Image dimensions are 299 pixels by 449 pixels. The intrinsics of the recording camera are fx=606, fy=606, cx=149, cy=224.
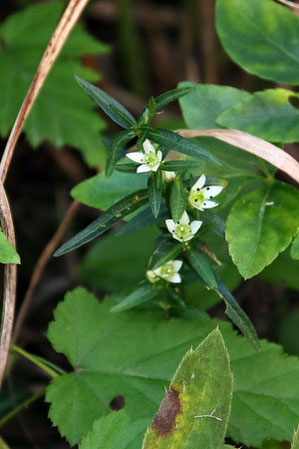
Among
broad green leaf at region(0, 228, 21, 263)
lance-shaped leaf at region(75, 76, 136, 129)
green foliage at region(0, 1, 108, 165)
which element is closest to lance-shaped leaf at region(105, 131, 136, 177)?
lance-shaped leaf at region(75, 76, 136, 129)

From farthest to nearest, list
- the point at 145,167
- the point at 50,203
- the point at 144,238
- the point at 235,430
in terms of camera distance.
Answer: the point at 50,203 < the point at 144,238 < the point at 235,430 < the point at 145,167

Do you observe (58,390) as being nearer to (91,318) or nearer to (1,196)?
(91,318)

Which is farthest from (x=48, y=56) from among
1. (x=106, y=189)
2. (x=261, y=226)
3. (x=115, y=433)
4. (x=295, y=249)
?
(x=115, y=433)

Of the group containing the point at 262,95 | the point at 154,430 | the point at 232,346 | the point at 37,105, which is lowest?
the point at 232,346

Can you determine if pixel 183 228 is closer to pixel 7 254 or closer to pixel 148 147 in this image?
pixel 148 147

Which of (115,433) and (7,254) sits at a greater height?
(7,254)

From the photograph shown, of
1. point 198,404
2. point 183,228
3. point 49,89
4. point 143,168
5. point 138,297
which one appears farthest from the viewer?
point 49,89

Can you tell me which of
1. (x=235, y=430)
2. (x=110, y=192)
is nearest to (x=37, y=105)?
(x=110, y=192)
